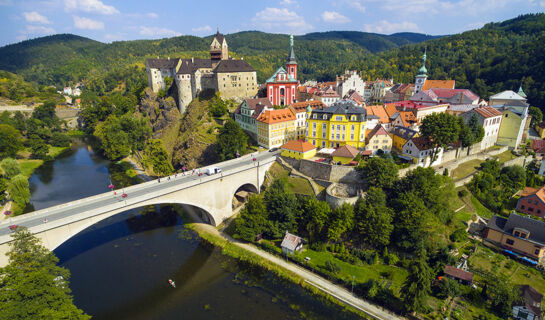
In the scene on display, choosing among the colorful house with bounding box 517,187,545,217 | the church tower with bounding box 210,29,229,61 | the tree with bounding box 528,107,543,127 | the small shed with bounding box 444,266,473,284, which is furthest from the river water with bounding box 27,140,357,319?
the tree with bounding box 528,107,543,127

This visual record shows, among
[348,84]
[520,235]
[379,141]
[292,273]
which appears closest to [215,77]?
[348,84]

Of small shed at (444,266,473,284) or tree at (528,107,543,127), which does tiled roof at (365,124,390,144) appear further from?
tree at (528,107,543,127)

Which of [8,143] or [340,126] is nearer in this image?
[340,126]

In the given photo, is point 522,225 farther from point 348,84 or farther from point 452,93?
point 348,84

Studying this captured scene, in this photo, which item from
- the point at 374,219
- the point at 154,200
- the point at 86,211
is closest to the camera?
the point at 86,211

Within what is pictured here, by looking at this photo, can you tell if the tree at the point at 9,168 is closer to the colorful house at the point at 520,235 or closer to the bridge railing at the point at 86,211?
the bridge railing at the point at 86,211

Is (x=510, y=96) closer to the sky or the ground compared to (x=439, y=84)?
closer to the ground

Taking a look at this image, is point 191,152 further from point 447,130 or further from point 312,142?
point 447,130
